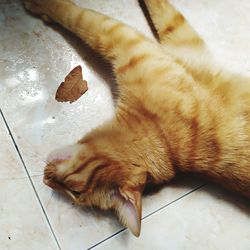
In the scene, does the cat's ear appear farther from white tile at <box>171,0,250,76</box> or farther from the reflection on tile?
white tile at <box>171,0,250,76</box>

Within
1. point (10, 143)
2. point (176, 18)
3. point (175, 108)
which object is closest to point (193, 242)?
point (175, 108)

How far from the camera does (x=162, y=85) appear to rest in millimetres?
1378

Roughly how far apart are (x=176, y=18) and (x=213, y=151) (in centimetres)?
67

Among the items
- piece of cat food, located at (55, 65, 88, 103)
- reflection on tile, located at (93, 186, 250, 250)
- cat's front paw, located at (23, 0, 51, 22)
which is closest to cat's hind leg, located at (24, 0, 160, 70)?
cat's front paw, located at (23, 0, 51, 22)

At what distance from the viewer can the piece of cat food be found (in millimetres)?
1551

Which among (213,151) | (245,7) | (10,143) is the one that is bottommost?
(10,143)

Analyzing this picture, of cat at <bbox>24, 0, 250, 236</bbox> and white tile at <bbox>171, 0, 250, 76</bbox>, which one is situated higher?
white tile at <bbox>171, 0, 250, 76</bbox>

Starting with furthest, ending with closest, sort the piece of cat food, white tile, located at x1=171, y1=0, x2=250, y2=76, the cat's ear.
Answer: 1. white tile, located at x1=171, y1=0, x2=250, y2=76
2. the piece of cat food
3. the cat's ear

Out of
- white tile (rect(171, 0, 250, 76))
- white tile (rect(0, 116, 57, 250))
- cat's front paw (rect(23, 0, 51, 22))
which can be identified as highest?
white tile (rect(171, 0, 250, 76))

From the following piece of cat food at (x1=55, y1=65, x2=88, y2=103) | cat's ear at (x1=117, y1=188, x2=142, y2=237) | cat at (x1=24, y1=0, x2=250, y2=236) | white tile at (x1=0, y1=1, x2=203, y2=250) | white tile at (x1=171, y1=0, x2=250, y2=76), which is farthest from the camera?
white tile at (x1=171, y1=0, x2=250, y2=76)

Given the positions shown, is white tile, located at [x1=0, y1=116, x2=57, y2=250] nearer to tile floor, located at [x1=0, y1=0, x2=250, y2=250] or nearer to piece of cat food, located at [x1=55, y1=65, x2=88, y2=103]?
tile floor, located at [x1=0, y1=0, x2=250, y2=250]

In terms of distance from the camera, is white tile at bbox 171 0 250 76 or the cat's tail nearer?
the cat's tail

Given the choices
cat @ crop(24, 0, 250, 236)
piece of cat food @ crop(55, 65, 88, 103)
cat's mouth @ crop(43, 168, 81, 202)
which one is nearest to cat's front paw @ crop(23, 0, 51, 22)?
piece of cat food @ crop(55, 65, 88, 103)

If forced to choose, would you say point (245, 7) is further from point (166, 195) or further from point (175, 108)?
point (166, 195)
